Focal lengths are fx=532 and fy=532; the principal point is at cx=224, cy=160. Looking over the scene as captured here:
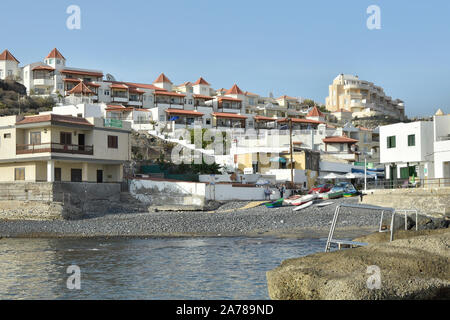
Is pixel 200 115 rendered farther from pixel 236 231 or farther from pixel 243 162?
pixel 236 231

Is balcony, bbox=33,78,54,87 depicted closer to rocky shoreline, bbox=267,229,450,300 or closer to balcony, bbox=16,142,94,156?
balcony, bbox=16,142,94,156

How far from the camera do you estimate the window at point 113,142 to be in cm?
4956

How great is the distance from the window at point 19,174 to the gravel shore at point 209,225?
7.12 metres

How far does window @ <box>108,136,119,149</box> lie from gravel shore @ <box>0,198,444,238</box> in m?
9.69

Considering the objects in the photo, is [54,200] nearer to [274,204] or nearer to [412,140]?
[274,204]

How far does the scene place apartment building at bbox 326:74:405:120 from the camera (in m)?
146

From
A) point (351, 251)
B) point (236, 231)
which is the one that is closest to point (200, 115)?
point (236, 231)

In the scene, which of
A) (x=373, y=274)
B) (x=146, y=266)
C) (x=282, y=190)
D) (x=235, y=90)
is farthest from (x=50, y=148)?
(x=235, y=90)

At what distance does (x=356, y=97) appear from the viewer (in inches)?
5842

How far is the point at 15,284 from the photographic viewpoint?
1936 centimetres

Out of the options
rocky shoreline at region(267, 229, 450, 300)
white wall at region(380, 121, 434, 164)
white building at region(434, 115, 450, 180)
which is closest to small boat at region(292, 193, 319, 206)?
white wall at region(380, 121, 434, 164)

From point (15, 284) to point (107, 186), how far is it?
2853cm

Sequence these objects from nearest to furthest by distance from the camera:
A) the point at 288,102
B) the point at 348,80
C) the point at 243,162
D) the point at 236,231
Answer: the point at 236,231, the point at 243,162, the point at 288,102, the point at 348,80
